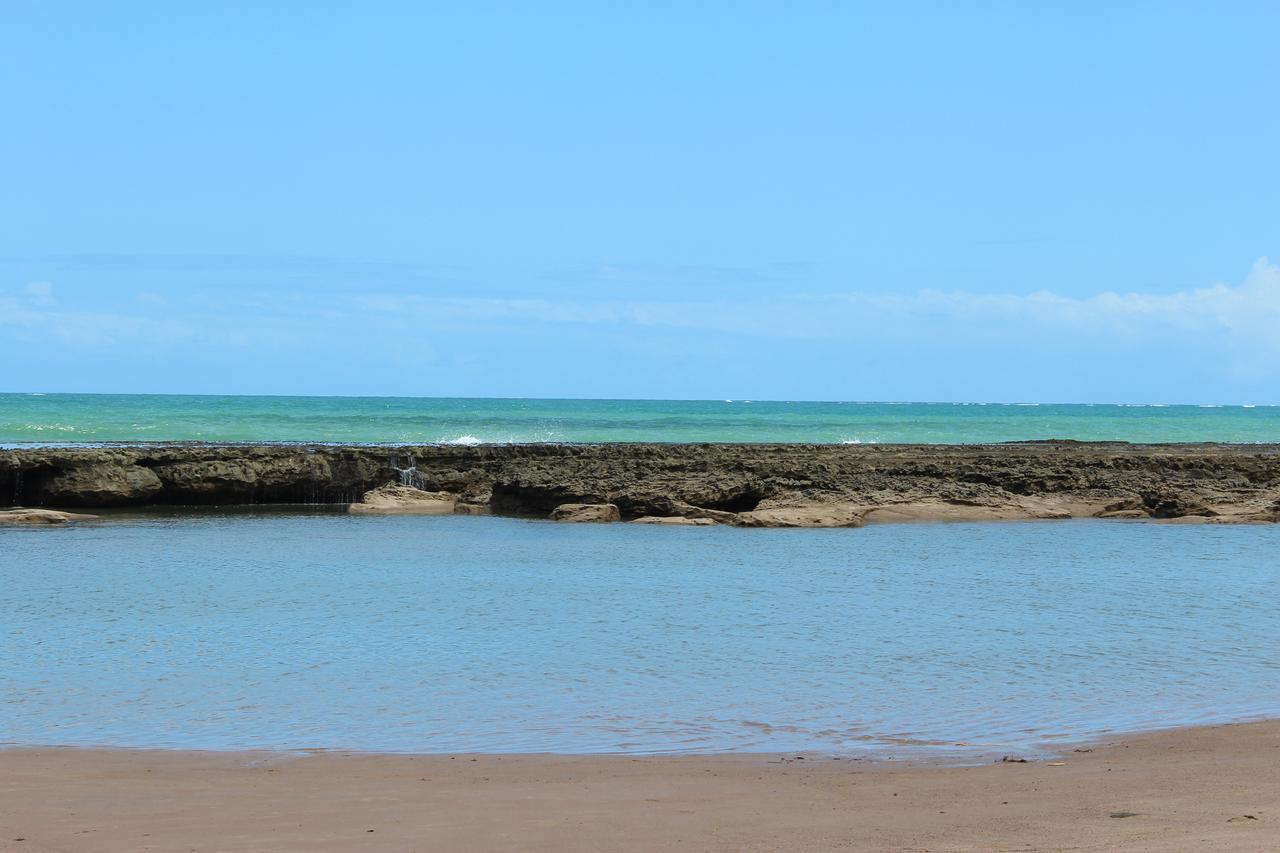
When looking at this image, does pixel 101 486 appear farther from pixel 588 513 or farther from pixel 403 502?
pixel 588 513

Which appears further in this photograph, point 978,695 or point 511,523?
point 511,523

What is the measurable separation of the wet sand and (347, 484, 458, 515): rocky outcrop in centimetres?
1645

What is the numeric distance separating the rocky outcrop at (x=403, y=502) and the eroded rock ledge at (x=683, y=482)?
19cm

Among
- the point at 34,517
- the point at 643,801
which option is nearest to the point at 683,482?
the point at 34,517

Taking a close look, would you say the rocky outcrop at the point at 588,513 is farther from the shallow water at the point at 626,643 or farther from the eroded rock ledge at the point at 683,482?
the shallow water at the point at 626,643

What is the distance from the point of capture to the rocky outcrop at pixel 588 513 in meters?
21.3

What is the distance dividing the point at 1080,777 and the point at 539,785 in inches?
103

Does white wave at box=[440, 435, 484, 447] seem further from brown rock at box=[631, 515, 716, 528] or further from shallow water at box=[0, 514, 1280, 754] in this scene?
shallow water at box=[0, 514, 1280, 754]

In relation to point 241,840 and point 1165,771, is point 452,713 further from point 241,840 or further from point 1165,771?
point 1165,771

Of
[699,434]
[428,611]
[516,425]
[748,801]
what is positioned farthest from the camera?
[516,425]

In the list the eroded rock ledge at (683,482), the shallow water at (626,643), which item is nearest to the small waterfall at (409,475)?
the eroded rock ledge at (683,482)

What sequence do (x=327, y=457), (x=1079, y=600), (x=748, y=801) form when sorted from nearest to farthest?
(x=748, y=801) → (x=1079, y=600) → (x=327, y=457)

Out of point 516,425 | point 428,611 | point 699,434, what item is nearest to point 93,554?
point 428,611

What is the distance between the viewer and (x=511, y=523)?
21156 millimetres
